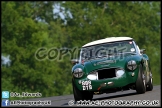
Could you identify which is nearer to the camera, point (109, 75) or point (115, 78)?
point (115, 78)

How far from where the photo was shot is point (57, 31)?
7138 centimetres

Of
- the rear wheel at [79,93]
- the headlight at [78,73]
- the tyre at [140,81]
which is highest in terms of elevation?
the headlight at [78,73]

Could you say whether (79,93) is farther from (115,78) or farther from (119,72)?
(119,72)

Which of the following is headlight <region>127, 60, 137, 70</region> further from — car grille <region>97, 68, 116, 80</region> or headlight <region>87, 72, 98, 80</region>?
headlight <region>87, 72, 98, 80</region>

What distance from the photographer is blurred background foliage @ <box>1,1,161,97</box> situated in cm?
5266

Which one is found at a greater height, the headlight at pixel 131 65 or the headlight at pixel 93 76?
the headlight at pixel 131 65

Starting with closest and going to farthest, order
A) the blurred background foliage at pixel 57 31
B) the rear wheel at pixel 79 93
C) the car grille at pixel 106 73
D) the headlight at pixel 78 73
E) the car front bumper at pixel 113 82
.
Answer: the car front bumper at pixel 113 82 → the car grille at pixel 106 73 → the headlight at pixel 78 73 → the rear wheel at pixel 79 93 → the blurred background foliage at pixel 57 31

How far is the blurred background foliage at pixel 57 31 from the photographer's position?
5266cm

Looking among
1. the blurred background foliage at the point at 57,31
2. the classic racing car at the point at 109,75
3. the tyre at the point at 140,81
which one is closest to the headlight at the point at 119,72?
the classic racing car at the point at 109,75

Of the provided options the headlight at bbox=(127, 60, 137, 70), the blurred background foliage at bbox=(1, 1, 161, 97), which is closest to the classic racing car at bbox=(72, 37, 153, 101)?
the headlight at bbox=(127, 60, 137, 70)

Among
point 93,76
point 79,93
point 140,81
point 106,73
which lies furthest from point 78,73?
point 140,81

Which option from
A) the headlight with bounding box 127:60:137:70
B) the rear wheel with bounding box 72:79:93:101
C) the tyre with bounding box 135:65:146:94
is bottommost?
the rear wheel with bounding box 72:79:93:101

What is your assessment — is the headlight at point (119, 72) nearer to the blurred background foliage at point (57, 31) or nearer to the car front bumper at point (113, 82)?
the car front bumper at point (113, 82)

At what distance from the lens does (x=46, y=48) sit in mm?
56438
